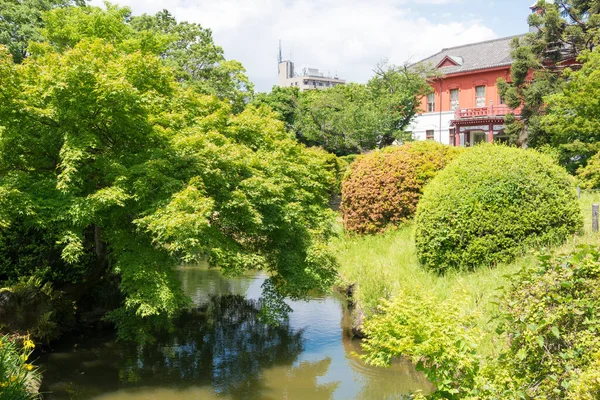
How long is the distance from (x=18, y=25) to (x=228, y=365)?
891 inches

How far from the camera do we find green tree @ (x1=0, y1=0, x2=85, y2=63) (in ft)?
75.6

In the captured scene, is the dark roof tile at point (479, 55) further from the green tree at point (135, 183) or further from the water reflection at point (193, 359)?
the water reflection at point (193, 359)

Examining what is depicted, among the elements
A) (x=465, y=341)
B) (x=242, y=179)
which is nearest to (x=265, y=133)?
(x=242, y=179)

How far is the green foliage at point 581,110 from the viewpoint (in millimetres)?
17781

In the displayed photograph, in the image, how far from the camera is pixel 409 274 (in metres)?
10.8

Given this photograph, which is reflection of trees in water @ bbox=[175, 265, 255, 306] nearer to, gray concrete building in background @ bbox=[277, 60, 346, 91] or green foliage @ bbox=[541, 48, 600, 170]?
green foliage @ bbox=[541, 48, 600, 170]

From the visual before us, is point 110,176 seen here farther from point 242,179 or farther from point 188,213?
point 242,179

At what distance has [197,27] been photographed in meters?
28.9

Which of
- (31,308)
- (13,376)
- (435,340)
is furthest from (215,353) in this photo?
(435,340)

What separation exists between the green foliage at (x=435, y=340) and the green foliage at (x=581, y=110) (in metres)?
15.3

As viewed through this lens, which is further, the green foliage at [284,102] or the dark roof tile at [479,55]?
the green foliage at [284,102]

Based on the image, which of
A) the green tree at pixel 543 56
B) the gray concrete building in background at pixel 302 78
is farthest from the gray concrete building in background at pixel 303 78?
the green tree at pixel 543 56

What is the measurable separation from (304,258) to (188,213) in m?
3.76

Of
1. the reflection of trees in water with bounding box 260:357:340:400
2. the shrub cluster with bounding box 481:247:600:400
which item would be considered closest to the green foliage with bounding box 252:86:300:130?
the reflection of trees in water with bounding box 260:357:340:400
